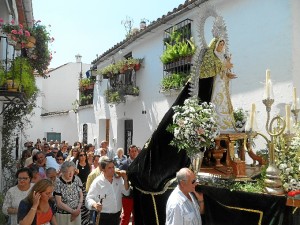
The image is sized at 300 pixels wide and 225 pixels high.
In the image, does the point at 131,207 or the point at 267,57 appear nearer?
the point at 131,207

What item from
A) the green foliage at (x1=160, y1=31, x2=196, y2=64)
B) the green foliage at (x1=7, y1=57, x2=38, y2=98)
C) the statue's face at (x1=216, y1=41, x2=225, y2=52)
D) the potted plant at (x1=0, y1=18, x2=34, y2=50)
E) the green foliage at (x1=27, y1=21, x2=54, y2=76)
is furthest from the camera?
the green foliage at (x1=160, y1=31, x2=196, y2=64)

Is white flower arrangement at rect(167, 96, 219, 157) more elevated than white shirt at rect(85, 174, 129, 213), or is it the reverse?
white flower arrangement at rect(167, 96, 219, 157)

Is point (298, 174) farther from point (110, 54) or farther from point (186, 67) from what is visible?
point (110, 54)

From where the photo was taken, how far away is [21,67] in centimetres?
710

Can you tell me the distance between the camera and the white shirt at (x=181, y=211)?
144 inches

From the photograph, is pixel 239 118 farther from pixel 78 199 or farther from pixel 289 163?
pixel 78 199

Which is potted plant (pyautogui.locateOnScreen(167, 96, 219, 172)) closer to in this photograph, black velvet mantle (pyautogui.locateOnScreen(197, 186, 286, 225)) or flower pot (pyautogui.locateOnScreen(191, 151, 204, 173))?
flower pot (pyautogui.locateOnScreen(191, 151, 204, 173))

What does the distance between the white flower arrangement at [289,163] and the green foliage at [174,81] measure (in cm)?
595

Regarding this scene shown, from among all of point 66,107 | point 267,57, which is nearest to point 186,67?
point 267,57

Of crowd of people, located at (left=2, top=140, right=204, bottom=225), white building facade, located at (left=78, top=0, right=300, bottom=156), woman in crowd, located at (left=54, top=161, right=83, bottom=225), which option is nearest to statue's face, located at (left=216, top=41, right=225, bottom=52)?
white building facade, located at (left=78, top=0, right=300, bottom=156)

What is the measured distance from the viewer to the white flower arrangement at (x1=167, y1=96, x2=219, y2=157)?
460 cm

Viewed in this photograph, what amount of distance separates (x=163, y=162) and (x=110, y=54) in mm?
10730

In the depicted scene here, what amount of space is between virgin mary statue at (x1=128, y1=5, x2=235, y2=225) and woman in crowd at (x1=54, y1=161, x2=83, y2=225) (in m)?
0.84

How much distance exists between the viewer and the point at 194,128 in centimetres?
461
